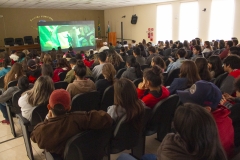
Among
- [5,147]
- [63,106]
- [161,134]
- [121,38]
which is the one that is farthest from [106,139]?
[121,38]

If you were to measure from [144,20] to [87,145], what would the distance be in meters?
12.3

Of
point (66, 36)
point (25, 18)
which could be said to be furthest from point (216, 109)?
point (25, 18)

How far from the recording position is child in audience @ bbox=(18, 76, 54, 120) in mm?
2340

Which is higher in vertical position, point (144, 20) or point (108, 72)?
point (144, 20)

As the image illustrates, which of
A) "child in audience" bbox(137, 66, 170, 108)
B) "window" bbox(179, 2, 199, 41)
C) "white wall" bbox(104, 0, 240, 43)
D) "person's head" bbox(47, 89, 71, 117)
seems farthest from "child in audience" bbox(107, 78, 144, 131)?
"window" bbox(179, 2, 199, 41)

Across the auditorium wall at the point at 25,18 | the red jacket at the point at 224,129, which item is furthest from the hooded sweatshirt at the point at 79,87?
the auditorium wall at the point at 25,18

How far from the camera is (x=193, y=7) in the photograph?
10.3 m

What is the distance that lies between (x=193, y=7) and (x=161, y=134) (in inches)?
373

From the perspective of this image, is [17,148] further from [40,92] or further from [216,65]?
[216,65]

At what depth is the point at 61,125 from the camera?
1523 millimetres

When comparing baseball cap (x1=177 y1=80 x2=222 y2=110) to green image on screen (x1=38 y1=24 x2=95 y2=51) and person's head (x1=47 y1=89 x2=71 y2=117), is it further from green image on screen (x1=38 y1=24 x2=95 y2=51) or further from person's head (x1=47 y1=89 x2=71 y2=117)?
green image on screen (x1=38 y1=24 x2=95 y2=51)

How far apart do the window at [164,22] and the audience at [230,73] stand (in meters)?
9.03

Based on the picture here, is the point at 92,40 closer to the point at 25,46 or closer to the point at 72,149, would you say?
the point at 25,46

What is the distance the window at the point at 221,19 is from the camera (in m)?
9.07
